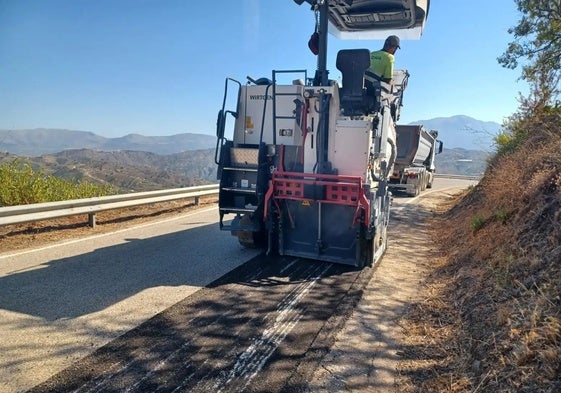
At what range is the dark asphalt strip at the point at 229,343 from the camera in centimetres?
281

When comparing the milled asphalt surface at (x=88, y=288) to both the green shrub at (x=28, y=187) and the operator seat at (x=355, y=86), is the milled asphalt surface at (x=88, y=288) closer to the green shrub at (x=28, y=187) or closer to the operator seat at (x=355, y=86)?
the green shrub at (x=28, y=187)

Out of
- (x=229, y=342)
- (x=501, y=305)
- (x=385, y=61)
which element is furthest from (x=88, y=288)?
(x=385, y=61)

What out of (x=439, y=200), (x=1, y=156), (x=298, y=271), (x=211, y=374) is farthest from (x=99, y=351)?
(x=439, y=200)

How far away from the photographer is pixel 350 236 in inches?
224

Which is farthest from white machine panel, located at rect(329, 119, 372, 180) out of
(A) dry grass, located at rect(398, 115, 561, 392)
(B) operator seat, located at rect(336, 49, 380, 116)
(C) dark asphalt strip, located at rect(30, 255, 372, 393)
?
(A) dry grass, located at rect(398, 115, 561, 392)

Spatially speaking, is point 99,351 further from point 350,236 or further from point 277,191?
point 350,236

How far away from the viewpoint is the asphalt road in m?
2.89

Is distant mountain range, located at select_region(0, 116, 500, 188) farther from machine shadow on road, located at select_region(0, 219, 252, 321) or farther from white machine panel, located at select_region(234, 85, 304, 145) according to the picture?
machine shadow on road, located at select_region(0, 219, 252, 321)

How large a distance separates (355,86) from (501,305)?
3695 mm

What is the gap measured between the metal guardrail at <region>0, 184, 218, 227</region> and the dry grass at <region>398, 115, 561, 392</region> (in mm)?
6347

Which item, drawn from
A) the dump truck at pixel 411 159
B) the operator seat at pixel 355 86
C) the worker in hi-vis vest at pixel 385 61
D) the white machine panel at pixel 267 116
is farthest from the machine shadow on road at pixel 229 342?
the dump truck at pixel 411 159

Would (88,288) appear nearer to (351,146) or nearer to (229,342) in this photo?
(229,342)

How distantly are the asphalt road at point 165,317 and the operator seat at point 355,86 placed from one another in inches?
102

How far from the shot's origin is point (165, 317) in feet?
12.8
